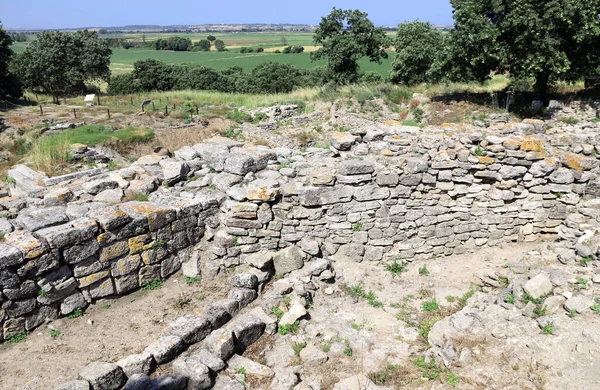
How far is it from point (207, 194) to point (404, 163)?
12.9ft

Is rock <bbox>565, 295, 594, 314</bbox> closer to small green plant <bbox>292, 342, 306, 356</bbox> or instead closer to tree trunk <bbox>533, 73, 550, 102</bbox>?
small green plant <bbox>292, 342, 306, 356</bbox>

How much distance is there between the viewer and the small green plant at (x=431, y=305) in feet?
23.3

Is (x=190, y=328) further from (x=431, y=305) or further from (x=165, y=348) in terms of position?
(x=431, y=305)

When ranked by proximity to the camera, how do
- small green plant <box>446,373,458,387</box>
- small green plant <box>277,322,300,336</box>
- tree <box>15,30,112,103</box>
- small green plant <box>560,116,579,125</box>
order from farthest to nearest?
tree <box>15,30,112,103</box> → small green plant <box>560,116,579,125</box> → small green plant <box>277,322,300,336</box> → small green plant <box>446,373,458,387</box>

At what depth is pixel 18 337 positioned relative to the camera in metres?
6.19

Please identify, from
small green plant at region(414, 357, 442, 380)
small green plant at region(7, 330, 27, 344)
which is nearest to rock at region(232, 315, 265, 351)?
small green plant at region(414, 357, 442, 380)

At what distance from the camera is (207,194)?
841 centimetres

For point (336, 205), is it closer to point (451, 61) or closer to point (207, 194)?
point (207, 194)

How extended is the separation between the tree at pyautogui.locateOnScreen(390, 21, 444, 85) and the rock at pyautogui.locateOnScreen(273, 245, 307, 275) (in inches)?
1015

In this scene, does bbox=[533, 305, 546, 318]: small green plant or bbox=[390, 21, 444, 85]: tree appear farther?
bbox=[390, 21, 444, 85]: tree

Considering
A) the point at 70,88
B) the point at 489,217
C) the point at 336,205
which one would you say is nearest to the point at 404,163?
the point at 336,205

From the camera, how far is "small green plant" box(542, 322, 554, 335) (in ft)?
18.0

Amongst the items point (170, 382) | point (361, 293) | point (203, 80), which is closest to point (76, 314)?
point (170, 382)

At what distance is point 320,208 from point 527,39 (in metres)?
13.0
